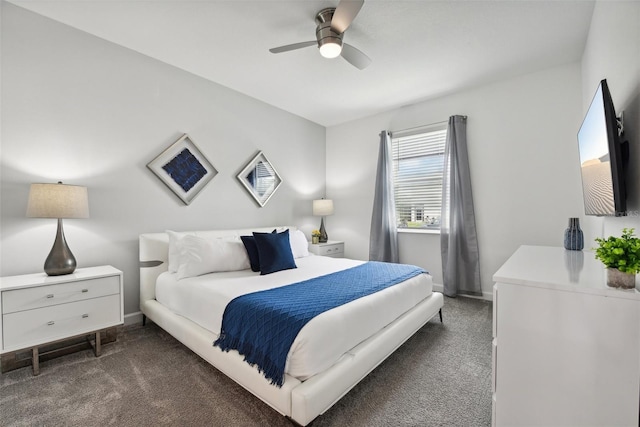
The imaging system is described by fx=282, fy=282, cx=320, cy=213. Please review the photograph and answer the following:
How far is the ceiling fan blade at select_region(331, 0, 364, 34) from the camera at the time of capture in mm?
1878

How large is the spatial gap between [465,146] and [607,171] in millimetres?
2414

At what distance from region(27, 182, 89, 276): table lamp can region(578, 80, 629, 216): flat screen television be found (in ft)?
11.1

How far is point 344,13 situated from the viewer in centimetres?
199

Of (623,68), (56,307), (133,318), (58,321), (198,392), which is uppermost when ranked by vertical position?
(623,68)

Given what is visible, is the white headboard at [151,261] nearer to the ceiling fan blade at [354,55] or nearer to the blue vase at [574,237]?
the ceiling fan blade at [354,55]

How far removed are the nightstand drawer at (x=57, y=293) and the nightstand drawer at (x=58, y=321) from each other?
0.03 meters

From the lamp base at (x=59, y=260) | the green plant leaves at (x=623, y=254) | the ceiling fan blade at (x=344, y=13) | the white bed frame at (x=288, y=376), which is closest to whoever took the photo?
the green plant leaves at (x=623, y=254)

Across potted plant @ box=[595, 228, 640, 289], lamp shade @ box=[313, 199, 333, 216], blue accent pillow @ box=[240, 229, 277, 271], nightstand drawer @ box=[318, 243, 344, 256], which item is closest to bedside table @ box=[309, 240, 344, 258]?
nightstand drawer @ box=[318, 243, 344, 256]

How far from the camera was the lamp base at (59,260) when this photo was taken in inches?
85.5

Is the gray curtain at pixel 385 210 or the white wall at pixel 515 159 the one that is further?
the gray curtain at pixel 385 210

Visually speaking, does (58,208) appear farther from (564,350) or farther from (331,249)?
(331,249)

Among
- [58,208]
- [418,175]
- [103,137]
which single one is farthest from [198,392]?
[418,175]

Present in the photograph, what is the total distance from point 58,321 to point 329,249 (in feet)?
10.6

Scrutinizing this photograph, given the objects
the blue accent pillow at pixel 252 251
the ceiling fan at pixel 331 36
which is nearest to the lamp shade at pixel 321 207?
the blue accent pillow at pixel 252 251
